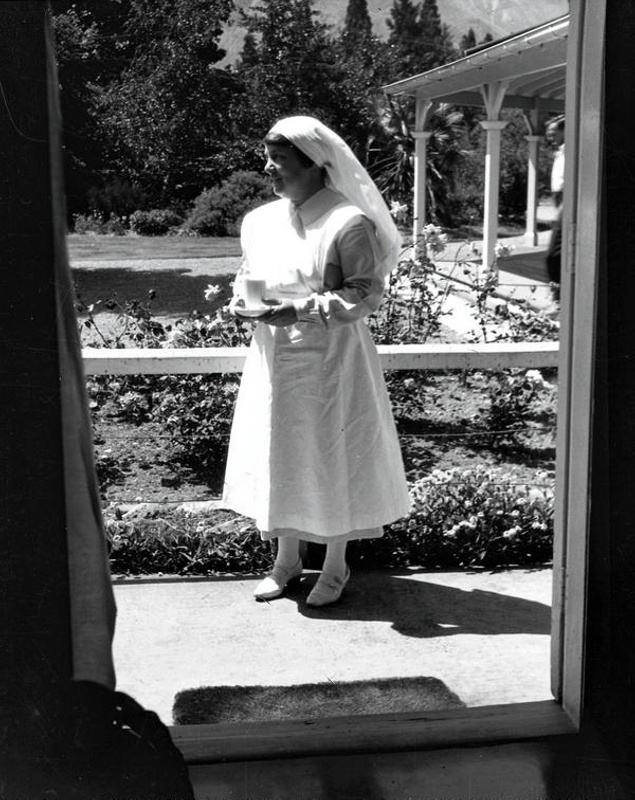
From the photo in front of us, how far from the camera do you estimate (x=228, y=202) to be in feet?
14.0

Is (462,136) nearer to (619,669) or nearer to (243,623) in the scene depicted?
(243,623)

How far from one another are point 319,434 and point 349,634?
705 mm

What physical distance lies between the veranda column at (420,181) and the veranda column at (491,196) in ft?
1.42

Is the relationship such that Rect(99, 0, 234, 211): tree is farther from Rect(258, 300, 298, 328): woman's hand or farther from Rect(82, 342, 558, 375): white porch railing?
Rect(258, 300, 298, 328): woman's hand

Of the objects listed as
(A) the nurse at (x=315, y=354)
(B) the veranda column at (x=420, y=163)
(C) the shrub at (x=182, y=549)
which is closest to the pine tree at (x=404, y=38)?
(B) the veranda column at (x=420, y=163)

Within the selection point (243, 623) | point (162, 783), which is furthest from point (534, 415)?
point (162, 783)

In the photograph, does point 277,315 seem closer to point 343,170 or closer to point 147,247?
point 343,170

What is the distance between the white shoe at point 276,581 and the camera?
13.1 ft

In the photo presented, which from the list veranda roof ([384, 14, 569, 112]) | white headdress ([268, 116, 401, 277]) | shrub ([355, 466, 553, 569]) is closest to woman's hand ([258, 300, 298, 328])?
white headdress ([268, 116, 401, 277])

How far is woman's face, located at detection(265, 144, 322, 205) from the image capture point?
3.56 m

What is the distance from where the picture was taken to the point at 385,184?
5602 millimetres

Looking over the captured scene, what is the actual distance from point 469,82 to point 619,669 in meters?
4.63

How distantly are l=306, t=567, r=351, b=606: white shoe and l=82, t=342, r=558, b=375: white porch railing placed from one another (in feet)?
2.90

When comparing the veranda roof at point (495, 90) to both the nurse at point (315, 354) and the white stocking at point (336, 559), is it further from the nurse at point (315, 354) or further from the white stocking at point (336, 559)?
the white stocking at point (336, 559)
